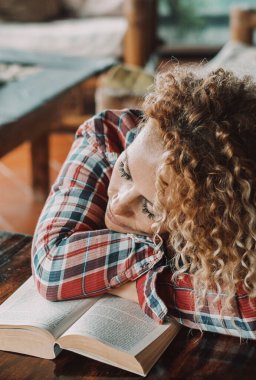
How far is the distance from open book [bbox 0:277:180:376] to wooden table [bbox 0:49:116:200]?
3.18 ft

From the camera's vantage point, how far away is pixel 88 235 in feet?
3.39

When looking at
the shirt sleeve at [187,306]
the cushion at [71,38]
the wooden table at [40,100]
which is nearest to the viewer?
the shirt sleeve at [187,306]

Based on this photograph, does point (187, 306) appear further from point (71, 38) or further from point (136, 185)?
point (71, 38)

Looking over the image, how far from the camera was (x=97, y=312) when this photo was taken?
3.13 feet

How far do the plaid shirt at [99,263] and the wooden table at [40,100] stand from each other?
797mm

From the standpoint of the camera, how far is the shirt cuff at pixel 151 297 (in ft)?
3.11

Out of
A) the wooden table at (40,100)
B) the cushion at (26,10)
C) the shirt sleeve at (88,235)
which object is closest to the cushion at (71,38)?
the cushion at (26,10)

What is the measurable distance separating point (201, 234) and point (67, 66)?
6.32 ft

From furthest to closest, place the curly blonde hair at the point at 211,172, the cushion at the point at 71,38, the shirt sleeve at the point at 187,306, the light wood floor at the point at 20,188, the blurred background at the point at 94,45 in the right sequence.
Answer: the cushion at the point at 71,38
the blurred background at the point at 94,45
the light wood floor at the point at 20,188
the shirt sleeve at the point at 187,306
the curly blonde hair at the point at 211,172

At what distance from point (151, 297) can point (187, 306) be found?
57 mm

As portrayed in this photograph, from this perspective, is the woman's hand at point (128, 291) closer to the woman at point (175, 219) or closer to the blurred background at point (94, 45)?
the woman at point (175, 219)

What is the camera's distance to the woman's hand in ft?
3.30

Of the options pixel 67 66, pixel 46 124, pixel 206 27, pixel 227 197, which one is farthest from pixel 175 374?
pixel 206 27

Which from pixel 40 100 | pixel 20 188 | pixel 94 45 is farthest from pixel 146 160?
pixel 94 45
